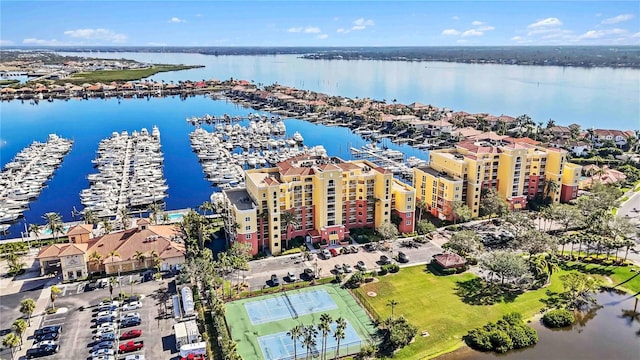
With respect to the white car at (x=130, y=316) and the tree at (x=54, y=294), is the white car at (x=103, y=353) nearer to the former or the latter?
the white car at (x=130, y=316)

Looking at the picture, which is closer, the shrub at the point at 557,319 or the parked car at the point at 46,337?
the parked car at the point at 46,337

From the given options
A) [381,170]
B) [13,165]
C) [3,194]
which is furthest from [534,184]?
[13,165]

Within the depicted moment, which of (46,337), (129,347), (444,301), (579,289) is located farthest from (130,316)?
(579,289)

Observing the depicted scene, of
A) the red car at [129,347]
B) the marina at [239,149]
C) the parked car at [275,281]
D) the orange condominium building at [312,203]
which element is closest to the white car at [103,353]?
the red car at [129,347]

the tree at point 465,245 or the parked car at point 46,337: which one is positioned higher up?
the tree at point 465,245

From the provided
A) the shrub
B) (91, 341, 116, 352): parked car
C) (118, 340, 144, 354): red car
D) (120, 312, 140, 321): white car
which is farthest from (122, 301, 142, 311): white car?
the shrub

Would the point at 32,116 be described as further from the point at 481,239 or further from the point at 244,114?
the point at 481,239
